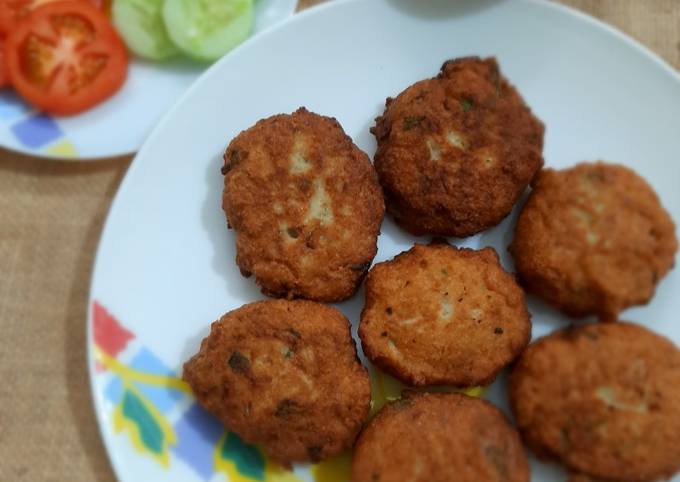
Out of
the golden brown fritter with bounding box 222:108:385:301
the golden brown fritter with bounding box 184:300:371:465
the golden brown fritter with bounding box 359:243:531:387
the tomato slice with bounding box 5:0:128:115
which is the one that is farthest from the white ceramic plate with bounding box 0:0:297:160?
the golden brown fritter with bounding box 359:243:531:387

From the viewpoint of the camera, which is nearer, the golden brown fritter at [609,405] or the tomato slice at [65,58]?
the golden brown fritter at [609,405]

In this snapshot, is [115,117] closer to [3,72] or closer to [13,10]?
[3,72]

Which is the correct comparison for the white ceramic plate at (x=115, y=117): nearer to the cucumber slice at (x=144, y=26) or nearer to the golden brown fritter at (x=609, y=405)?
the cucumber slice at (x=144, y=26)

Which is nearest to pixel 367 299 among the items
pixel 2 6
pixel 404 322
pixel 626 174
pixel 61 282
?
pixel 404 322

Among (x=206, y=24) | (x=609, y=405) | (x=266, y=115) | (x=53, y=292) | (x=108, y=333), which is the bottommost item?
(x=53, y=292)

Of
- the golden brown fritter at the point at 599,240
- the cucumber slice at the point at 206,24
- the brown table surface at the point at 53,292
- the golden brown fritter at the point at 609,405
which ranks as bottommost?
the brown table surface at the point at 53,292

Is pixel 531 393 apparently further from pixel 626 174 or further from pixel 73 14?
pixel 73 14

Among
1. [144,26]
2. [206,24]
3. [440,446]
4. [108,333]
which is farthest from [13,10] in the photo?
[440,446]

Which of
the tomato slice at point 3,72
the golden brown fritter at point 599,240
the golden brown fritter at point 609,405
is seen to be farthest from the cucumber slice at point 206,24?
the golden brown fritter at point 609,405
